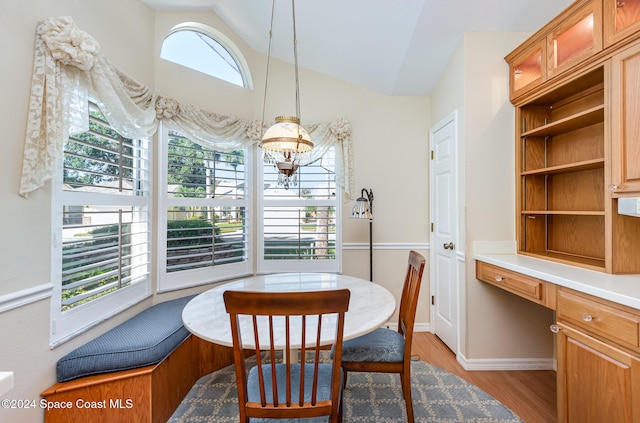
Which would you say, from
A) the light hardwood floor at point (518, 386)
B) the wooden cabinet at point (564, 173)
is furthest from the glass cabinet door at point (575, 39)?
the light hardwood floor at point (518, 386)

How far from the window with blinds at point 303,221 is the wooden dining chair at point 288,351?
5.37 ft

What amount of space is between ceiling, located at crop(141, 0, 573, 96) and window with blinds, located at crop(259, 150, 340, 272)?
91cm

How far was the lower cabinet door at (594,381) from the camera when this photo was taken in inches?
46.4

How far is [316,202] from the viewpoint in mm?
3037

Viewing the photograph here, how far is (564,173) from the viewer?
83.4 inches

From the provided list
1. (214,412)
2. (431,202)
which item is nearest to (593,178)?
(431,202)

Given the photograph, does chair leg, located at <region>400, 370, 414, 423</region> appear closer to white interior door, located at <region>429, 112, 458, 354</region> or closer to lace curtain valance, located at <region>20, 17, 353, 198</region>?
white interior door, located at <region>429, 112, 458, 354</region>

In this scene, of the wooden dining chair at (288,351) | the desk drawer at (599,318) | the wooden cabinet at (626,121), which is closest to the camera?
the wooden dining chair at (288,351)

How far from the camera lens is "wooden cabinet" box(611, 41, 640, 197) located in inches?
57.1

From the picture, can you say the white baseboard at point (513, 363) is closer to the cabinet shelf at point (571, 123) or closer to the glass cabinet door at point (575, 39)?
Answer: the cabinet shelf at point (571, 123)

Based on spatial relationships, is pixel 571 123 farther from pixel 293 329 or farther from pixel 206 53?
pixel 206 53

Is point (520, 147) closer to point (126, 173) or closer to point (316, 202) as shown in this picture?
point (316, 202)

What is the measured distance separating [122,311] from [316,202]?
73.3 inches

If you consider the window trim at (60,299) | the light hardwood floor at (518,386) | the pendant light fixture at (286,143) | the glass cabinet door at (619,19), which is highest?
the glass cabinet door at (619,19)
